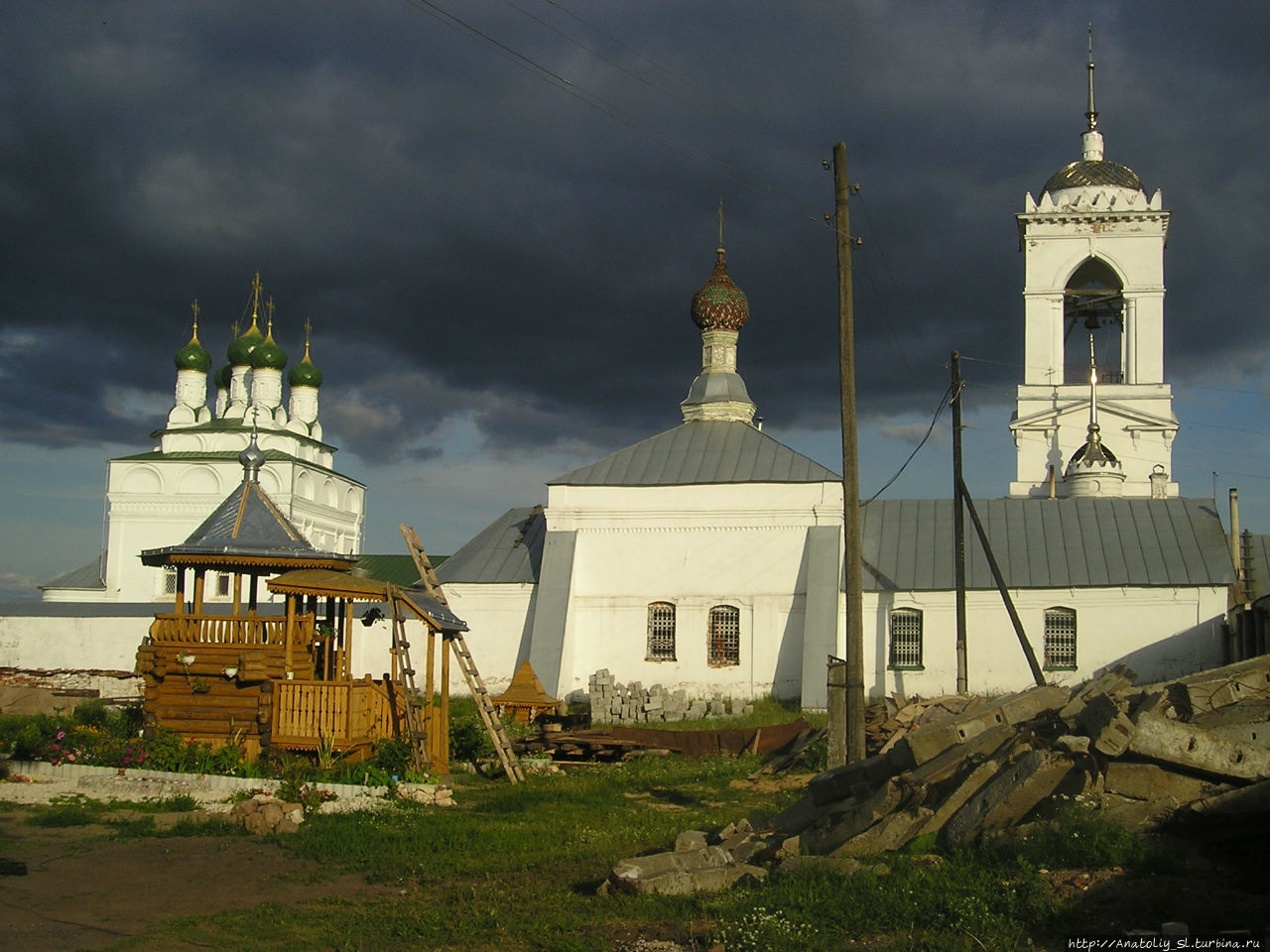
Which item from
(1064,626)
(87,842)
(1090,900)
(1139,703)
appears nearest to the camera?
(1090,900)

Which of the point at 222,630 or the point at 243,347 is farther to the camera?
the point at 243,347

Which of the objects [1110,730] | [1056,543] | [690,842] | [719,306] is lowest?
[690,842]

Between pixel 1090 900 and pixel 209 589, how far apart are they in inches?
1485

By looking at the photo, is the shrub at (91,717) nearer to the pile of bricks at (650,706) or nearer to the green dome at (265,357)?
the pile of bricks at (650,706)

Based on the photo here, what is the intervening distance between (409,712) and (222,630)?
103 inches

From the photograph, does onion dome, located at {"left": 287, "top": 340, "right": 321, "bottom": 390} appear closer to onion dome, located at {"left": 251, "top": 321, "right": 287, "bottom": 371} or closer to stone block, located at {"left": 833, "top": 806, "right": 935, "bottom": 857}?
onion dome, located at {"left": 251, "top": 321, "right": 287, "bottom": 371}

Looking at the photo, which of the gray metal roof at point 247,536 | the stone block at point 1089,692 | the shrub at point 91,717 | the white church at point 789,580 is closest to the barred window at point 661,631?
the white church at point 789,580

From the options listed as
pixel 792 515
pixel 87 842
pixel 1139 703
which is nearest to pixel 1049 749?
pixel 1139 703

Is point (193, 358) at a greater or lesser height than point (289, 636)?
greater

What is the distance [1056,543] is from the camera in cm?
2714

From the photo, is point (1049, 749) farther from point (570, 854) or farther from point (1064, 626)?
point (1064, 626)

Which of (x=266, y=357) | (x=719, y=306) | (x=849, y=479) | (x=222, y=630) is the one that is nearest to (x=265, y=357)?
(x=266, y=357)

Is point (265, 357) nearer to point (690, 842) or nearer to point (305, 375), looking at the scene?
point (305, 375)

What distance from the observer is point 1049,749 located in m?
9.31
